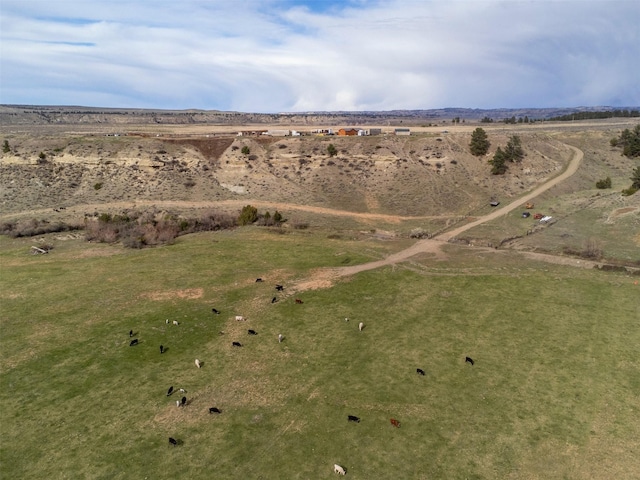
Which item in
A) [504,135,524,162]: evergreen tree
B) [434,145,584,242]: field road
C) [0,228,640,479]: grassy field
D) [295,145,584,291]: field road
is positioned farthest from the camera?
[504,135,524,162]: evergreen tree

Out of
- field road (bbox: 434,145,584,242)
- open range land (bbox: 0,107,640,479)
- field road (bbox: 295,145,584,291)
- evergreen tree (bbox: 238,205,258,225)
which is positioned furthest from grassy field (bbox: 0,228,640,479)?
evergreen tree (bbox: 238,205,258,225)

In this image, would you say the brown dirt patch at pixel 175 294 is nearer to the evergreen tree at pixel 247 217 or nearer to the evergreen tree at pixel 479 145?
the evergreen tree at pixel 247 217

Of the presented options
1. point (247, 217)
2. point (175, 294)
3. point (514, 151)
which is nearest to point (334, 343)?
point (175, 294)

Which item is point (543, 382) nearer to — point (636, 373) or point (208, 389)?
point (636, 373)

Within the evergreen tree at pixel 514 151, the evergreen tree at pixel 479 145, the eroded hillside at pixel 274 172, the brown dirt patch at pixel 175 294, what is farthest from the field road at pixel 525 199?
the brown dirt patch at pixel 175 294

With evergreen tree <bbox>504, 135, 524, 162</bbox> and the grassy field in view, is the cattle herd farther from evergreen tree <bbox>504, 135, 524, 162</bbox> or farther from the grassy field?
evergreen tree <bbox>504, 135, 524, 162</bbox>

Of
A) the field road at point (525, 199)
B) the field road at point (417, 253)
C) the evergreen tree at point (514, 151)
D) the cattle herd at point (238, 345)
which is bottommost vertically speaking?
the cattle herd at point (238, 345)
